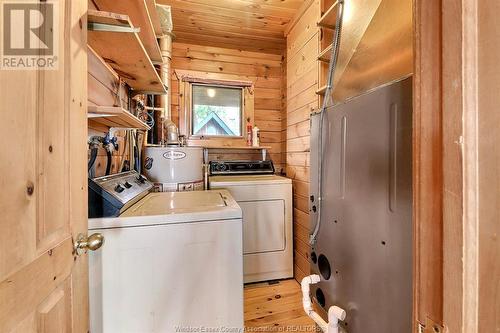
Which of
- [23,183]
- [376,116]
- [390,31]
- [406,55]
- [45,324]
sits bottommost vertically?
[45,324]

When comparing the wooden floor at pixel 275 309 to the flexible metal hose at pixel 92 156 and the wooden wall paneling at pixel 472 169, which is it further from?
the wooden wall paneling at pixel 472 169

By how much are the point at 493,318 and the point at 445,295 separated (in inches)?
2.1

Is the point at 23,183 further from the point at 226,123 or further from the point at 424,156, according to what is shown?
the point at 226,123

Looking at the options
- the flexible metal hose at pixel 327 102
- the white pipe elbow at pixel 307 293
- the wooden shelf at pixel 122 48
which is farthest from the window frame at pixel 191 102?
the white pipe elbow at pixel 307 293

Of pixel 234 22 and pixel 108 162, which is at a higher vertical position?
pixel 234 22

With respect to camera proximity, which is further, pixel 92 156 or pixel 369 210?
pixel 92 156

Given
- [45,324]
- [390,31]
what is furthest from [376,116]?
[45,324]

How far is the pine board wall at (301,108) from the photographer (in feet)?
6.58

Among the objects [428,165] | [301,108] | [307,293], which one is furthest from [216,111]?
[428,165]

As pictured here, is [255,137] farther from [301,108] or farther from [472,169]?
[472,169]

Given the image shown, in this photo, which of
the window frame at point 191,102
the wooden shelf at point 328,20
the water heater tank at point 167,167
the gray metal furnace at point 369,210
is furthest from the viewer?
the window frame at point 191,102

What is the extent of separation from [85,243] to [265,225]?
5.44 ft

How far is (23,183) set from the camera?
50 cm

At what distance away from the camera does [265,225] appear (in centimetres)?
223
